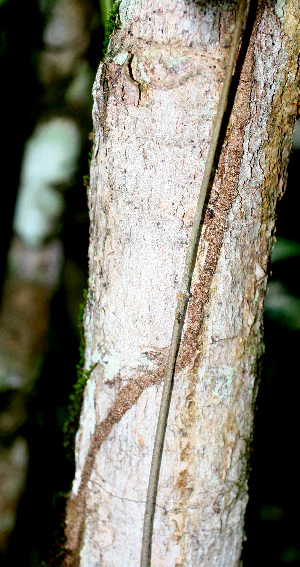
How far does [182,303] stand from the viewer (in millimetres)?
510

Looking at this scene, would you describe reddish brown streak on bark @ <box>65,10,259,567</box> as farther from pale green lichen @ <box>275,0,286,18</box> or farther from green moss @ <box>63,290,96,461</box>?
green moss @ <box>63,290,96,461</box>

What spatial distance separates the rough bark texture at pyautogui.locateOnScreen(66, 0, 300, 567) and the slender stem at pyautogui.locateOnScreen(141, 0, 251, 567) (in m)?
0.02

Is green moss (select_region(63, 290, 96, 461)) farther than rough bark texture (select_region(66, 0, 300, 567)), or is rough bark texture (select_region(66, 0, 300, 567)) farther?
green moss (select_region(63, 290, 96, 461))

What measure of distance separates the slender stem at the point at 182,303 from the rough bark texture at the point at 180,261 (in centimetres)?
2

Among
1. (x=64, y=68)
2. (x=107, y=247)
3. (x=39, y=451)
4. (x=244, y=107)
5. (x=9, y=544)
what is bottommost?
(x=9, y=544)

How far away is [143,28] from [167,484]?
62cm

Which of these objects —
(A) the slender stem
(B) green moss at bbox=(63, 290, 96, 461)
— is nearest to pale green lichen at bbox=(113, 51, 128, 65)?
(A) the slender stem

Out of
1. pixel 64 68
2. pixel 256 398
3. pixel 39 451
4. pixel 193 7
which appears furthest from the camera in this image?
pixel 39 451

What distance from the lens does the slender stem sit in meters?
0.46

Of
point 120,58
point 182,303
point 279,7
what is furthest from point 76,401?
point 279,7

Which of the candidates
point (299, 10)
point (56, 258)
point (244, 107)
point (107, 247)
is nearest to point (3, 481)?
point (56, 258)

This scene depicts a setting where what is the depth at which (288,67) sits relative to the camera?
1.70ft

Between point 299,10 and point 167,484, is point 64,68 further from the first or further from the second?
point 167,484

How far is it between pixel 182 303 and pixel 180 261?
0.18ft
